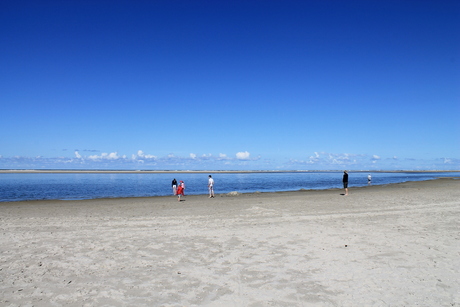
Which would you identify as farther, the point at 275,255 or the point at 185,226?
the point at 185,226

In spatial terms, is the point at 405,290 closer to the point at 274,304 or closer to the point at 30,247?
the point at 274,304

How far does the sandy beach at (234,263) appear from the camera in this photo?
6.32 metres

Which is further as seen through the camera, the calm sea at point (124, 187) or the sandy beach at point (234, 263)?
the calm sea at point (124, 187)

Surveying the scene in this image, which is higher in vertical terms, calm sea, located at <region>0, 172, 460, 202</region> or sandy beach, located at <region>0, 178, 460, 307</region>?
sandy beach, located at <region>0, 178, 460, 307</region>

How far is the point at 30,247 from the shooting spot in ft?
33.3

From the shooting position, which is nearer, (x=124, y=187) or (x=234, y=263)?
(x=234, y=263)

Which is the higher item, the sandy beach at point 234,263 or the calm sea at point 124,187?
the sandy beach at point 234,263

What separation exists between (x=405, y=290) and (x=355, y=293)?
106 centimetres

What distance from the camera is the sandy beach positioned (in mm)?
6324

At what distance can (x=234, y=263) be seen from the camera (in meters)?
8.41

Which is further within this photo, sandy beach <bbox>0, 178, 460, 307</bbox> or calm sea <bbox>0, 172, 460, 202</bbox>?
calm sea <bbox>0, 172, 460, 202</bbox>

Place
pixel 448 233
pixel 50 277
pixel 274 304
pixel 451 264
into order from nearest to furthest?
pixel 274 304
pixel 50 277
pixel 451 264
pixel 448 233

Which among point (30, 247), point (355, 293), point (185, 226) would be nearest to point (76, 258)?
point (30, 247)

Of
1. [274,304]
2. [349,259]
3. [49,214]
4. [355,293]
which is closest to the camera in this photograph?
[274,304]
